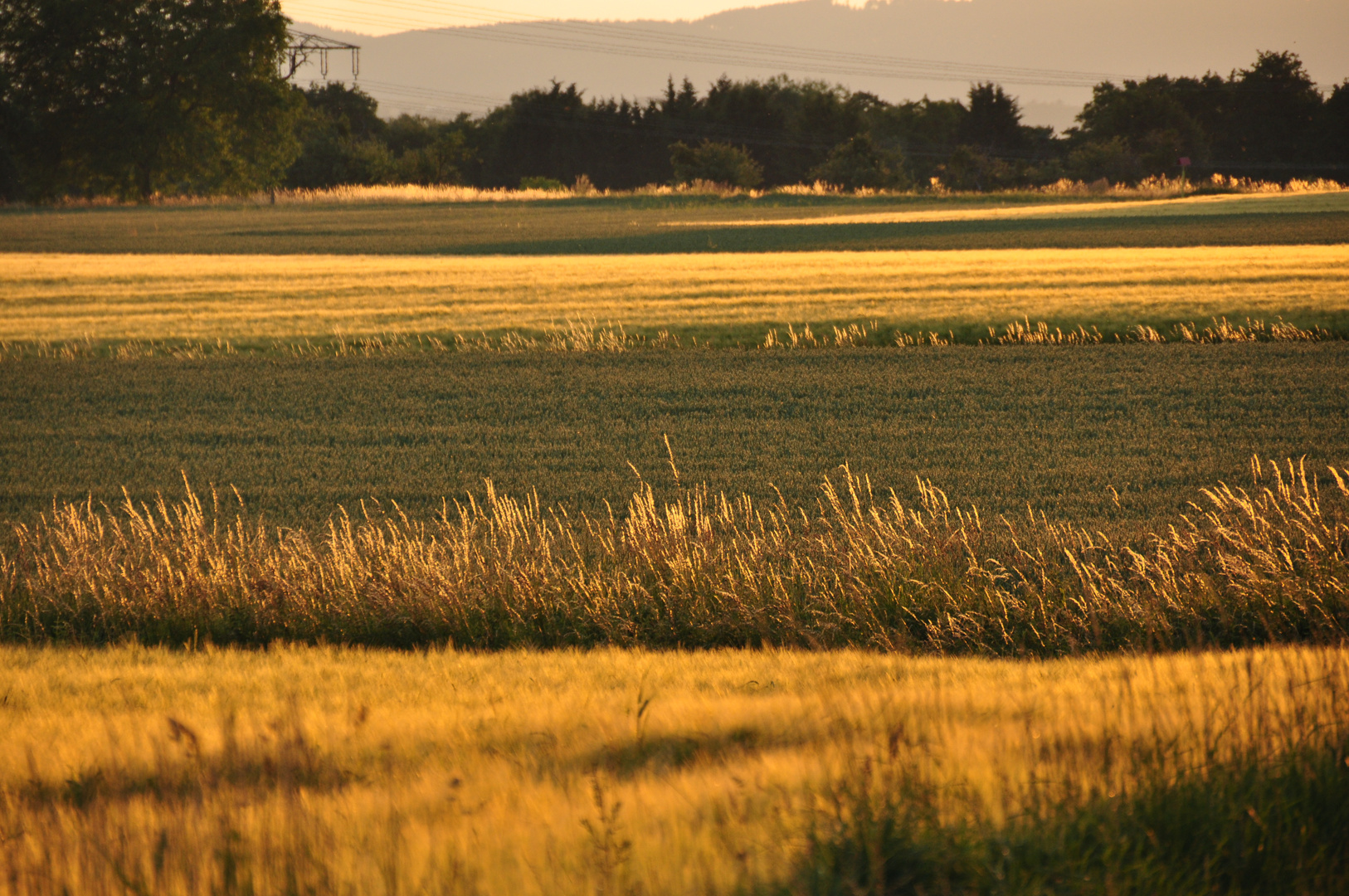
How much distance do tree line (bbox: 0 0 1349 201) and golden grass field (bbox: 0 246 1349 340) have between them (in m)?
44.0

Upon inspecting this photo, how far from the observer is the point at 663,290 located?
30.2 meters

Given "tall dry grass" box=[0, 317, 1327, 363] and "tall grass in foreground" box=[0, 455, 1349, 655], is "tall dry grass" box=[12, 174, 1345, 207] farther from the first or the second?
"tall grass in foreground" box=[0, 455, 1349, 655]

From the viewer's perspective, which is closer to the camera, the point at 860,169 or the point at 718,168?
the point at 860,169

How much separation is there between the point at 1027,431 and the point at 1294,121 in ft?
279

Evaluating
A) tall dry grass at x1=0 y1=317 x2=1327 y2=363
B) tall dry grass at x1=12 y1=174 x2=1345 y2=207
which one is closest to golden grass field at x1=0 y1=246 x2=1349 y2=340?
tall dry grass at x1=0 y1=317 x2=1327 y2=363

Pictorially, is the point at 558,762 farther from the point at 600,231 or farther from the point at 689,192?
the point at 689,192

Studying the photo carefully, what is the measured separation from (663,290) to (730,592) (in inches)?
921

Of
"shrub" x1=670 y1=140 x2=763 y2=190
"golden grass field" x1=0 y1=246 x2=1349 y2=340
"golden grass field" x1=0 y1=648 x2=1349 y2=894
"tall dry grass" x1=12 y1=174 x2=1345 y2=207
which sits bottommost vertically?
"golden grass field" x1=0 y1=648 x2=1349 y2=894

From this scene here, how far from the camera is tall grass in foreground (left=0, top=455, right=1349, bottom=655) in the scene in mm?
6957

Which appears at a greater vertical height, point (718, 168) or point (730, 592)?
point (718, 168)

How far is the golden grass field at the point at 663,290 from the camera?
2416 cm

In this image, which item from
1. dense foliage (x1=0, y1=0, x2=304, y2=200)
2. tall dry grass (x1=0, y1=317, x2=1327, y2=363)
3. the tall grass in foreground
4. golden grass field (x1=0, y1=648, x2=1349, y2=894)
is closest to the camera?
golden grass field (x1=0, y1=648, x2=1349, y2=894)

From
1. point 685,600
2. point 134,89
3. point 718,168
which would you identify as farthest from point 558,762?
point 134,89

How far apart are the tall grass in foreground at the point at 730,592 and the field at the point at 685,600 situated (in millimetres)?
43
